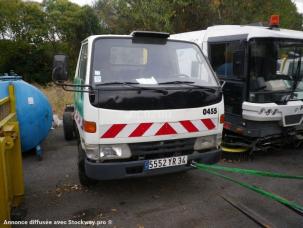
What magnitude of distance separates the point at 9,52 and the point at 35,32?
→ 2.30m

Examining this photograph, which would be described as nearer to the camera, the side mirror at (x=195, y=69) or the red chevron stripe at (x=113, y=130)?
the red chevron stripe at (x=113, y=130)

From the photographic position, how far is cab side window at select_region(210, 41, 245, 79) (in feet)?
18.6

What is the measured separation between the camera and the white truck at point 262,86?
5.50m

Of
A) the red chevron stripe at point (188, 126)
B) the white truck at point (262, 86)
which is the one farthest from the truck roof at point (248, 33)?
the red chevron stripe at point (188, 126)

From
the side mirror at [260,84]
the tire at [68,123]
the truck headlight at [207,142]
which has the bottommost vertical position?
the tire at [68,123]

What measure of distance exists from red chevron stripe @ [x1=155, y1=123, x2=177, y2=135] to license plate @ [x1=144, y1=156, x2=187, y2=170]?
0.32m

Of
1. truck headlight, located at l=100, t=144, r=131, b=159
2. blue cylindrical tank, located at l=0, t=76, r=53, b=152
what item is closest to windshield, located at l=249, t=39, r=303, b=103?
truck headlight, located at l=100, t=144, r=131, b=159

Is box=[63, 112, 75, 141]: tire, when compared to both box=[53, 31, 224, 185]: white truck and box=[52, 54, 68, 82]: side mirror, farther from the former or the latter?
box=[52, 54, 68, 82]: side mirror

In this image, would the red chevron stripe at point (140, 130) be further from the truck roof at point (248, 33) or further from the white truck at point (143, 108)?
the truck roof at point (248, 33)

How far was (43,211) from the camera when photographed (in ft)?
13.6

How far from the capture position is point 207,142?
439cm

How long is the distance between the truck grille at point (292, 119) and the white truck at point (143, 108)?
1.88m

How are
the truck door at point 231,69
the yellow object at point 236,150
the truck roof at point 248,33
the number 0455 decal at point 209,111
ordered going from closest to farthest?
the number 0455 decal at point 209,111 < the truck roof at point 248,33 < the truck door at point 231,69 < the yellow object at point 236,150

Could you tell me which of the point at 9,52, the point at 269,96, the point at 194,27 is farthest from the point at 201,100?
the point at 9,52
